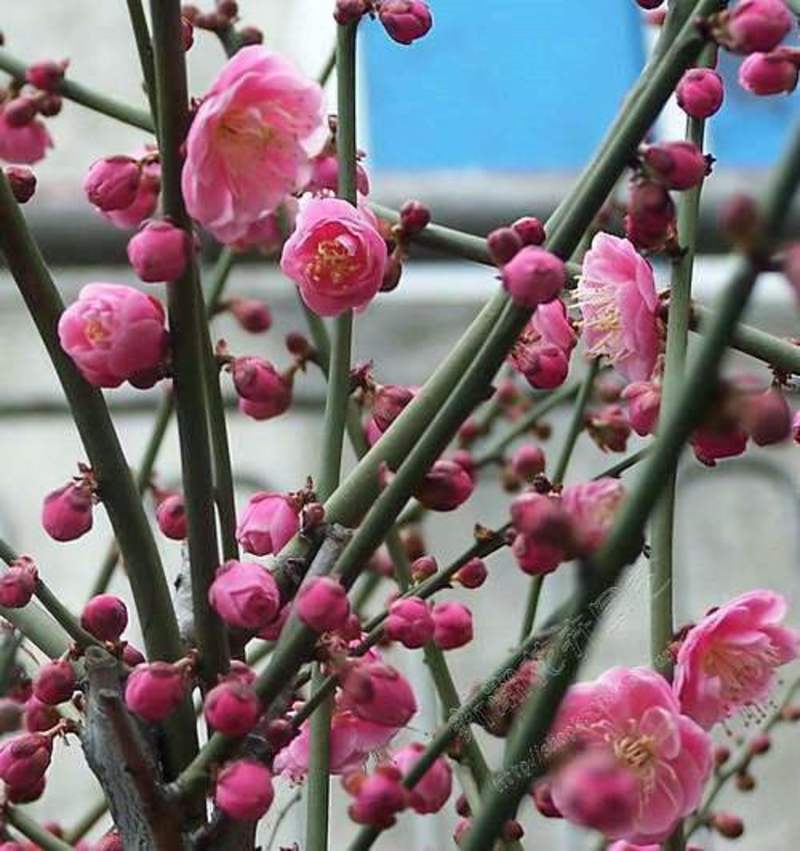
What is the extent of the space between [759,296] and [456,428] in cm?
178

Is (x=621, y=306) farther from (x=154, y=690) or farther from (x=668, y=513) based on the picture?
(x=154, y=690)

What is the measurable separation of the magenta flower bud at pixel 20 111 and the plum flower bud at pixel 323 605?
189 mm

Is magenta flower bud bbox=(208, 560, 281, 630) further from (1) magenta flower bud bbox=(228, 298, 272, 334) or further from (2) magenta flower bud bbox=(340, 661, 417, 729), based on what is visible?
(1) magenta flower bud bbox=(228, 298, 272, 334)

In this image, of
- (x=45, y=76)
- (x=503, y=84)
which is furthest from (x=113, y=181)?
(x=503, y=84)

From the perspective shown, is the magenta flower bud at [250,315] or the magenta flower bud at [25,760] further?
the magenta flower bud at [250,315]

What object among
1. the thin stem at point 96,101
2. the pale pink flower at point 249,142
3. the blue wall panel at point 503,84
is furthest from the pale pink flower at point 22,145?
the blue wall panel at point 503,84

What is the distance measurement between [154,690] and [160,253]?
0.12 metres

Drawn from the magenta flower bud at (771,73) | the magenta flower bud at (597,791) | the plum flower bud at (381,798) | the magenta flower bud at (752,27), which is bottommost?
the magenta flower bud at (597,791)

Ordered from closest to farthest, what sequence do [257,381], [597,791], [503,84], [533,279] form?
[597,791] < [533,279] < [257,381] < [503,84]

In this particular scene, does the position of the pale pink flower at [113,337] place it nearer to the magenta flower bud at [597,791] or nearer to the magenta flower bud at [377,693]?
the magenta flower bud at [377,693]

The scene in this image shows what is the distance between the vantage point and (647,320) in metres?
0.68

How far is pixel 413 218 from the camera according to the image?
667 millimetres

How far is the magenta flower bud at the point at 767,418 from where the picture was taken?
387 millimetres

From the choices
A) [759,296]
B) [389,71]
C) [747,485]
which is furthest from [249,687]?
[389,71]
